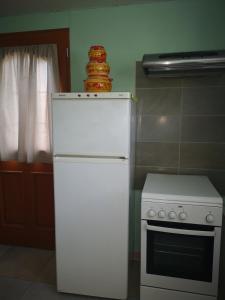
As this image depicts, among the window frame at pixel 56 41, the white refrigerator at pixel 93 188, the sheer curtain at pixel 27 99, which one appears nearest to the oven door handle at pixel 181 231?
the white refrigerator at pixel 93 188

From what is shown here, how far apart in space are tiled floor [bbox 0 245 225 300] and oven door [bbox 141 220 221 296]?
0.62 feet

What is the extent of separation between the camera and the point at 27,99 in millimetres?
2381

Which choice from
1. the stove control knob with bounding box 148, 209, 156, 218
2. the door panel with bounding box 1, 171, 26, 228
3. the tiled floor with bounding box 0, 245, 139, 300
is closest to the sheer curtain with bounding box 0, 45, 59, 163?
the door panel with bounding box 1, 171, 26, 228

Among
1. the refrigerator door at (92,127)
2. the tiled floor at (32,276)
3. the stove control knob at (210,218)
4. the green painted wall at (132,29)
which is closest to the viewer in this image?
the stove control knob at (210,218)

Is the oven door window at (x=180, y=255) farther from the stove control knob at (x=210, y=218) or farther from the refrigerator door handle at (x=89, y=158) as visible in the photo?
the refrigerator door handle at (x=89, y=158)

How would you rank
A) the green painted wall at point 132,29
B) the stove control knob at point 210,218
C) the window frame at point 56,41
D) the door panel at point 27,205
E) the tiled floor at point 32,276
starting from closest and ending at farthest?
the stove control knob at point 210,218 → the tiled floor at point 32,276 → the green painted wall at point 132,29 → the window frame at point 56,41 → the door panel at point 27,205

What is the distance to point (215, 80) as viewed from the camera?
2.07 meters

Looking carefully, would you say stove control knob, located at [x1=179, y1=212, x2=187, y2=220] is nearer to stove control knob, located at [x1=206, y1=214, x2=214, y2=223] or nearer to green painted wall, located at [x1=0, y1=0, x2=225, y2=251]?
stove control knob, located at [x1=206, y1=214, x2=214, y2=223]

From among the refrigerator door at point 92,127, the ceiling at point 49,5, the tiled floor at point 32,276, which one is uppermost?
the ceiling at point 49,5

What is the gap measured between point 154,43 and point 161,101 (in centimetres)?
53

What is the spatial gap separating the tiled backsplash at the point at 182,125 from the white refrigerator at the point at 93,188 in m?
0.50

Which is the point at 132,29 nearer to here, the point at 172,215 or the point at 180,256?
the point at 172,215

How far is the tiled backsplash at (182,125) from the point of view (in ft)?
6.92

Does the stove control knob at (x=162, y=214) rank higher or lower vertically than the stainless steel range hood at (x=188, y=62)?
lower
